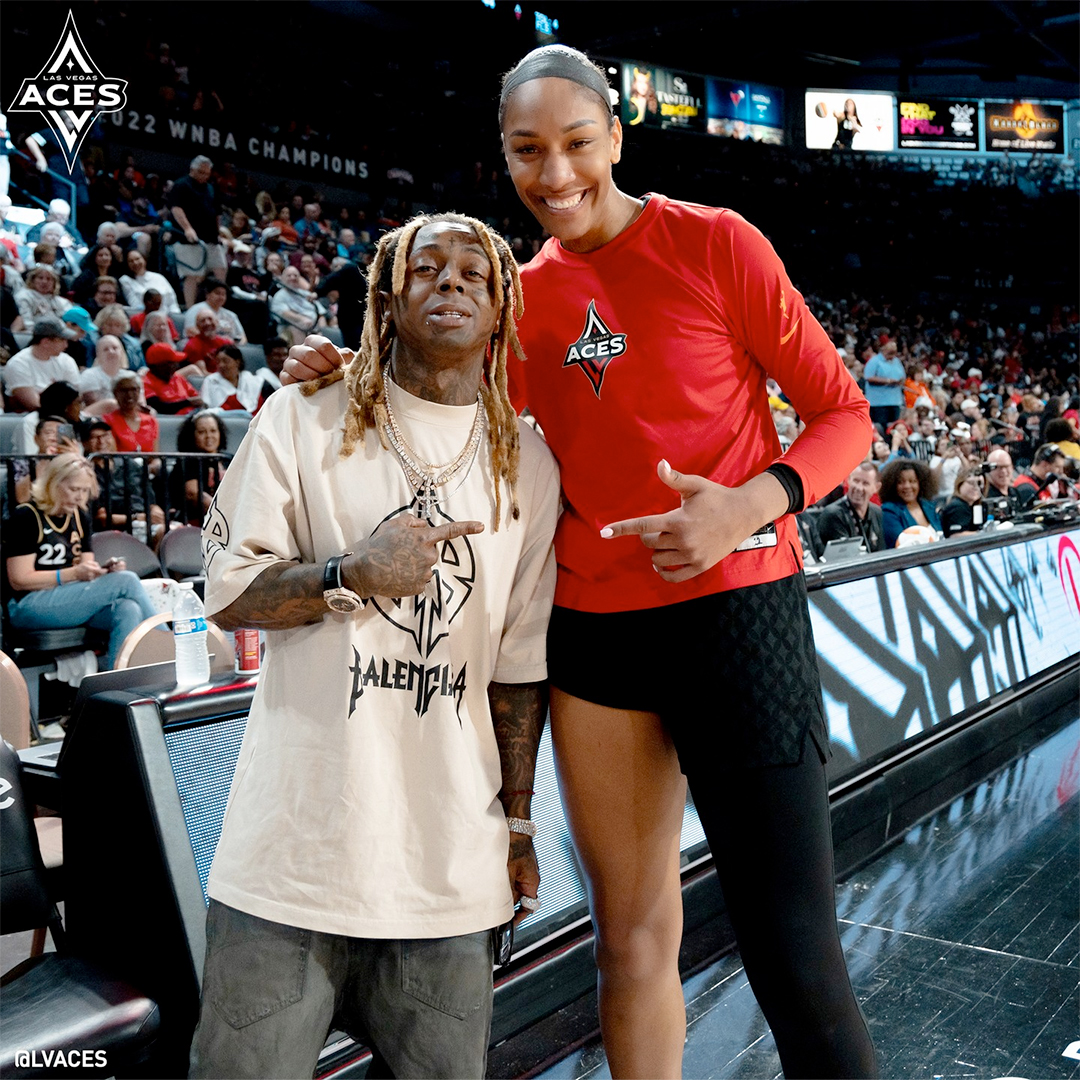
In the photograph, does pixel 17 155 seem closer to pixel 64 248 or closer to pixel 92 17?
pixel 64 248

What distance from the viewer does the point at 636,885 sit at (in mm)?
1562

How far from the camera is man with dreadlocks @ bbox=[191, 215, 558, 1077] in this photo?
127 centimetres

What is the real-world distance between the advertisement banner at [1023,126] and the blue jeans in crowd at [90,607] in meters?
23.9

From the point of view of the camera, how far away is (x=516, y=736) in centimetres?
147

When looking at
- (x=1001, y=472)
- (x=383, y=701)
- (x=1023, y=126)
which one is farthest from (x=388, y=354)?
(x=1023, y=126)

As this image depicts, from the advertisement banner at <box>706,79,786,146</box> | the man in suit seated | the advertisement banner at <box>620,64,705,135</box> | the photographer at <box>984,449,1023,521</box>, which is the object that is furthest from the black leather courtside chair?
the advertisement banner at <box>706,79,786,146</box>

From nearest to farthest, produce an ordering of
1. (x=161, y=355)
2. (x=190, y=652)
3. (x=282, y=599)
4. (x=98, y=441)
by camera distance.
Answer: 1. (x=282, y=599)
2. (x=190, y=652)
3. (x=98, y=441)
4. (x=161, y=355)

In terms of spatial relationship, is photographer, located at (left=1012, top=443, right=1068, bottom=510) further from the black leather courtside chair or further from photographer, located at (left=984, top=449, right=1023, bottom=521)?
the black leather courtside chair

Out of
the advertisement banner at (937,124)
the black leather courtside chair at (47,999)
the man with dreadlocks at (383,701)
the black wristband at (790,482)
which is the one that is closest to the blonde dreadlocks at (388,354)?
the man with dreadlocks at (383,701)

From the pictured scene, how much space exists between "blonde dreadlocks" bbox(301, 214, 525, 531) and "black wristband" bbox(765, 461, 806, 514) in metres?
0.35

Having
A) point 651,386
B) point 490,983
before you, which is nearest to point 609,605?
point 651,386

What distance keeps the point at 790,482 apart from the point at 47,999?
4.99ft

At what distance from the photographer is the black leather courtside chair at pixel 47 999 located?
1.73 m

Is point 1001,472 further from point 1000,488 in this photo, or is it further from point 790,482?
point 790,482
